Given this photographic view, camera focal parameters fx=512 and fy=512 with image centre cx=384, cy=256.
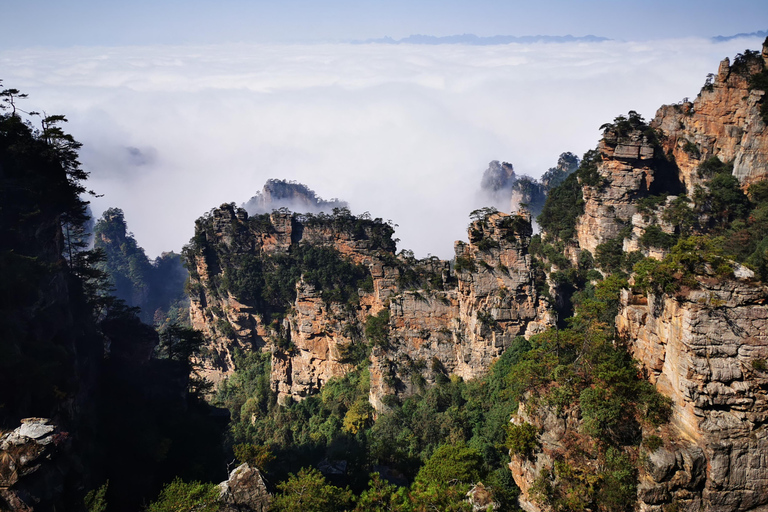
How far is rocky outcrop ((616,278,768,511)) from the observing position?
15.4m

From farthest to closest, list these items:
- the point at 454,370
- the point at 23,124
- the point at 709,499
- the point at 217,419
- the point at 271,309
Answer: the point at 271,309, the point at 454,370, the point at 217,419, the point at 23,124, the point at 709,499

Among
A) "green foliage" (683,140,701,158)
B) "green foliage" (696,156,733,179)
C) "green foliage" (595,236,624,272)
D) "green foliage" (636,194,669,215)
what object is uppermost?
"green foliage" (683,140,701,158)

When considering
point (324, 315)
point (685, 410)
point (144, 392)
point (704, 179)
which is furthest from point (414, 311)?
point (704, 179)

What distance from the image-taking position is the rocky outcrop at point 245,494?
19.5 m

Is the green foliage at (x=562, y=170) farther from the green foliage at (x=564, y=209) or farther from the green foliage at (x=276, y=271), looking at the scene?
the green foliage at (x=276, y=271)

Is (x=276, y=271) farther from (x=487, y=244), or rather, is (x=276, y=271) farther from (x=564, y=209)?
(x=564, y=209)

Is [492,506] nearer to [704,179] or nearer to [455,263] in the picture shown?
[455,263]

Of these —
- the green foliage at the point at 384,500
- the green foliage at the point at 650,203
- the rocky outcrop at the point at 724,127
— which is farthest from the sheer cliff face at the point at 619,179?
the green foliage at the point at 384,500

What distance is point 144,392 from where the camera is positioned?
92.1 feet

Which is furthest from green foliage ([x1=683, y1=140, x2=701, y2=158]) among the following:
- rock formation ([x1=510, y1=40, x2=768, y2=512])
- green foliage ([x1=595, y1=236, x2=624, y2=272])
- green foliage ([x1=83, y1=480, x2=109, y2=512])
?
green foliage ([x1=83, y1=480, x2=109, y2=512])

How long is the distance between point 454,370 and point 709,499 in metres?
19.4

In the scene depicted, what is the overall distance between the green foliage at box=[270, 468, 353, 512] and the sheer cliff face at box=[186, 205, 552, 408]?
14.5 metres

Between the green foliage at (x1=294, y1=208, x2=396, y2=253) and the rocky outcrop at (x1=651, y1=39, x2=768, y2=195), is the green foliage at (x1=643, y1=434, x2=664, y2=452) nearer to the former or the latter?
the rocky outcrop at (x1=651, y1=39, x2=768, y2=195)

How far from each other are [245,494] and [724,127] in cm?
3781
